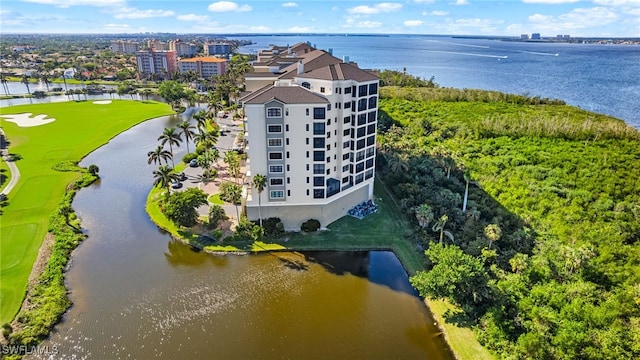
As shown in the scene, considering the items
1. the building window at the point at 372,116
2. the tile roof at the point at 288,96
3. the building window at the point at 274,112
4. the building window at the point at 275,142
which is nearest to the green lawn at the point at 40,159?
the building window at the point at 275,142

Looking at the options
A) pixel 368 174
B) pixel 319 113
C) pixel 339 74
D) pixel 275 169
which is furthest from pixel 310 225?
pixel 339 74

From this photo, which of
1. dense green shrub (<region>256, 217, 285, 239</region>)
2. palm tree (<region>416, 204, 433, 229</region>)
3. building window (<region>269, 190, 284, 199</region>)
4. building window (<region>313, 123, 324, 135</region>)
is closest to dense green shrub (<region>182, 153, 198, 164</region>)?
building window (<region>269, 190, 284, 199</region>)

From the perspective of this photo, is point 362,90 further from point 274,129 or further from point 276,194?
point 276,194

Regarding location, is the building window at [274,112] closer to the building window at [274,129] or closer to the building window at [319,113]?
the building window at [274,129]

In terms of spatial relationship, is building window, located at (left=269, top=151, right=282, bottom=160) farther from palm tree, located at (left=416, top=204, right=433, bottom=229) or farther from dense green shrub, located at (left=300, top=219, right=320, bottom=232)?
palm tree, located at (left=416, top=204, right=433, bottom=229)

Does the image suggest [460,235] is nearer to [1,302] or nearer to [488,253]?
[488,253]

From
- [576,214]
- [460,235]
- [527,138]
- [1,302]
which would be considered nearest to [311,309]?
[460,235]
